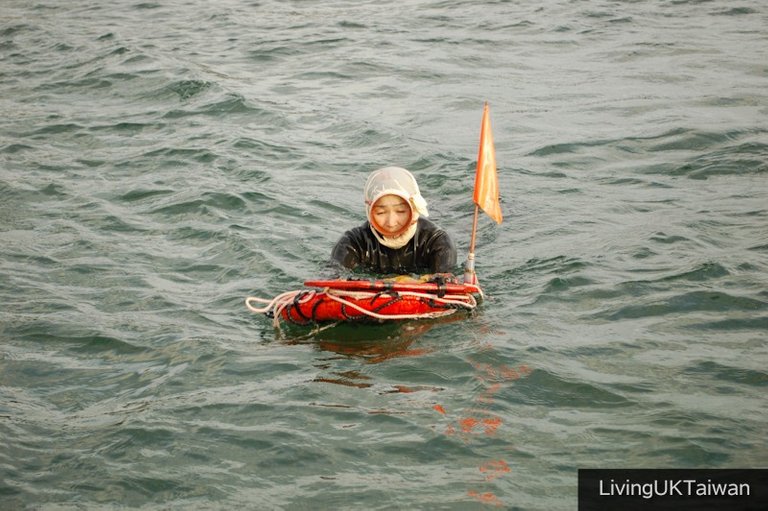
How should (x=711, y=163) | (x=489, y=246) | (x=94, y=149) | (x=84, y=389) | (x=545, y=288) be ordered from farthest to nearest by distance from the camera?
(x=94, y=149) → (x=711, y=163) → (x=489, y=246) → (x=545, y=288) → (x=84, y=389)

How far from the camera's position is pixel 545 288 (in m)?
8.79

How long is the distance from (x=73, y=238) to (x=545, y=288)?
4875 millimetres

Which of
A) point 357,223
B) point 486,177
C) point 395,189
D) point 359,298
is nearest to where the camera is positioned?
point 359,298

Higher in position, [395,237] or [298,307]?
[395,237]

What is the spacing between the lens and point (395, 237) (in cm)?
863

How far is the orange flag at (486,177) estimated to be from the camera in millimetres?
8391

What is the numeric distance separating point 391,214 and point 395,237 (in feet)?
0.91

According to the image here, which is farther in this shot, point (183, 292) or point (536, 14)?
point (536, 14)

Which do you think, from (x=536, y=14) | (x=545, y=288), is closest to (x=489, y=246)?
(x=545, y=288)

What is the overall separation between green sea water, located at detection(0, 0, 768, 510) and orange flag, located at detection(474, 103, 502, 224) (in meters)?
0.78

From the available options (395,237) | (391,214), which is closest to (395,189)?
(391,214)

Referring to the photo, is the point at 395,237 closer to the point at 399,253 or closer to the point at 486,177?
the point at 399,253

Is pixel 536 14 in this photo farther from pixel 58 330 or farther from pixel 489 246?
pixel 58 330

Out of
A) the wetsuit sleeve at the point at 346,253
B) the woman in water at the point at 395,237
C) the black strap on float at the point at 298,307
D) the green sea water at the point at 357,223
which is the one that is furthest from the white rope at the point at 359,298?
the wetsuit sleeve at the point at 346,253
